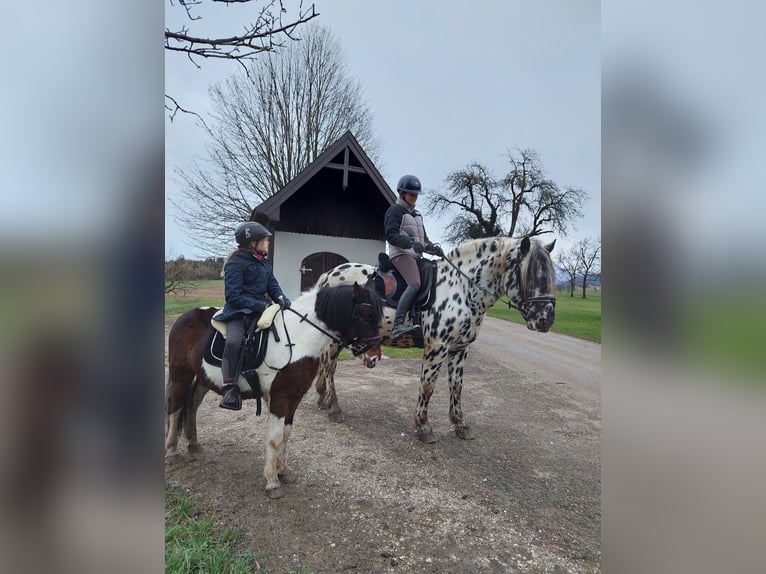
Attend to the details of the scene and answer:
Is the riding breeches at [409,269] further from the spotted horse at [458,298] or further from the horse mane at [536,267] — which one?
the horse mane at [536,267]

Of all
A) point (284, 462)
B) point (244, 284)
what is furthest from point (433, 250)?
point (284, 462)

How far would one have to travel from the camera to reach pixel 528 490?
2465 millimetres

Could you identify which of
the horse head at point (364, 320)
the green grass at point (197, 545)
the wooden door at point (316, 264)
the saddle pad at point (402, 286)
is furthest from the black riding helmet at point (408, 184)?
the green grass at point (197, 545)

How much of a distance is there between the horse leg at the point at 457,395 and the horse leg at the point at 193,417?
2.41 metres

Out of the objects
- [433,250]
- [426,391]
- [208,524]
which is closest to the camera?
[208,524]

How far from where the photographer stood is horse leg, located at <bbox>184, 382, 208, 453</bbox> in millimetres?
2809

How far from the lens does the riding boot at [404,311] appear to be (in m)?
3.24

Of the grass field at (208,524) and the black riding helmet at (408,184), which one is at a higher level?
the black riding helmet at (408,184)

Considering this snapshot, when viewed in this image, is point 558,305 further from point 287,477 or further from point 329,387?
point 329,387

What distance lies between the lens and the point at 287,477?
2.59m

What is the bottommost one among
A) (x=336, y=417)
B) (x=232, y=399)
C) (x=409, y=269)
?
(x=336, y=417)

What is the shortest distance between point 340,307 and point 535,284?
1.67m

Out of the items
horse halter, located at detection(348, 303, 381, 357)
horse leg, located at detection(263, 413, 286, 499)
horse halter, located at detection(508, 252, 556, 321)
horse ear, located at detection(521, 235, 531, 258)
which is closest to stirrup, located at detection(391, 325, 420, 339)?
horse halter, located at detection(348, 303, 381, 357)
